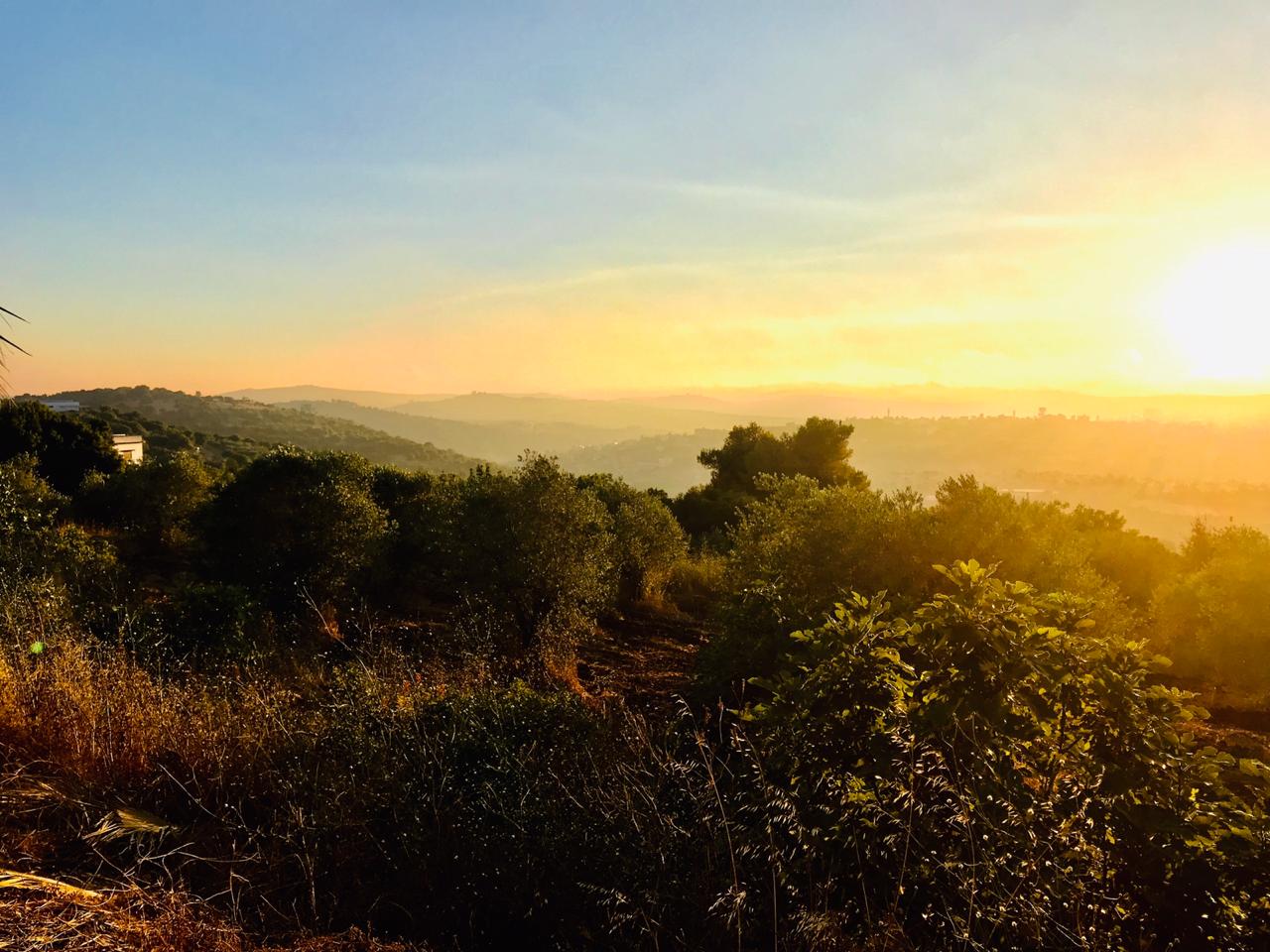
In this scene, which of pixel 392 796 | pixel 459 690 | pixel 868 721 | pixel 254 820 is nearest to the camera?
pixel 868 721

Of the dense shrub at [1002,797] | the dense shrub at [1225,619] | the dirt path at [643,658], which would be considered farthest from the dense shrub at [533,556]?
the dense shrub at [1225,619]

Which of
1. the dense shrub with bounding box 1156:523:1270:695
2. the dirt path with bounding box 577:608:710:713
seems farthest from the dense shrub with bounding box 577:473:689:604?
the dense shrub with bounding box 1156:523:1270:695

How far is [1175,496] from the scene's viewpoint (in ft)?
290

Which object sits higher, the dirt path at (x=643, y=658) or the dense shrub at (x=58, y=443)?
the dense shrub at (x=58, y=443)

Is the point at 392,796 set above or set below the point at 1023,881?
below

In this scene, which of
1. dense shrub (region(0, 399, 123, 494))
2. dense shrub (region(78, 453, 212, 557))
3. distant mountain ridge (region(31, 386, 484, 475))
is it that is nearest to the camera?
dense shrub (region(78, 453, 212, 557))

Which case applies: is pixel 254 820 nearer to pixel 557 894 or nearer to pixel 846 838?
pixel 557 894

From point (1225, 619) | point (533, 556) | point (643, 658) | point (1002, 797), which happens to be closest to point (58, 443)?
point (533, 556)

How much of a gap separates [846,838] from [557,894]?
1.78m

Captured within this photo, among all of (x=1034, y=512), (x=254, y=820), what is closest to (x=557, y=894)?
(x=254, y=820)

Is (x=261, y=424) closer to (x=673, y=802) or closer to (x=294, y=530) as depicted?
(x=294, y=530)

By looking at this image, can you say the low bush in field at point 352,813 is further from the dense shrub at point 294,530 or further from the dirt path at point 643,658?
the dense shrub at point 294,530

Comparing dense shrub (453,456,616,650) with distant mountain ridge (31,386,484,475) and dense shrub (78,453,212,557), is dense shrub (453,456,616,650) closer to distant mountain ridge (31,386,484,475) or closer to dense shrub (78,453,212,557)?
dense shrub (78,453,212,557)

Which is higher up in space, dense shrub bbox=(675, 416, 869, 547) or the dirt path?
dense shrub bbox=(675, 416, 869, 547)
